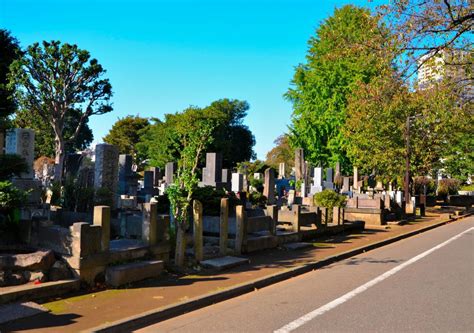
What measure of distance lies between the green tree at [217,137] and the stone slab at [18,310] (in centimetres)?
3048

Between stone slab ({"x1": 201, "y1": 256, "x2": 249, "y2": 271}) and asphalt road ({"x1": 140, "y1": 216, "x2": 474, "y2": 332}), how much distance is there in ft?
4.14

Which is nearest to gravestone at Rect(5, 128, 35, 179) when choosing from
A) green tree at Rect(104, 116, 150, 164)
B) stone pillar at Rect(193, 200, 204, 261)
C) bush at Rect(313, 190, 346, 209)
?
bush at Rect(313, 190, 346, 209)

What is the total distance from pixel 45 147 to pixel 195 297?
58.8m

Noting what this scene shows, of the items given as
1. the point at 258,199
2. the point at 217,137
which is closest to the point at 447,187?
the point at 217,137

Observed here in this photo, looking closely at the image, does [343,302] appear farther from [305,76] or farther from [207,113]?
[207,113]

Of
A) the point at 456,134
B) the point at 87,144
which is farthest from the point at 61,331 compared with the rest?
the point at 87,144

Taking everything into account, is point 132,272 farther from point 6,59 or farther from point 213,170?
point 6,59

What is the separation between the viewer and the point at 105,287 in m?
7.36

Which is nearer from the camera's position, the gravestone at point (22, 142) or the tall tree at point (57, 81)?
the gravestone at point (22, 142)

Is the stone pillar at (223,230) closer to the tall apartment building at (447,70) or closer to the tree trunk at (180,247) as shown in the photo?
the tree trunk at (180,247)

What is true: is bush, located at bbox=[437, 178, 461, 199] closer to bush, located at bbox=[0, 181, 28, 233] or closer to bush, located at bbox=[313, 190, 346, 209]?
bush, located at bbox=[313, 190, 346, 209]

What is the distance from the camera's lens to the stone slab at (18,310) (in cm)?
556

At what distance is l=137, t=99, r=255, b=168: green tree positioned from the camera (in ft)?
163

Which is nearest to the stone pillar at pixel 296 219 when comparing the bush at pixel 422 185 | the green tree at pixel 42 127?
the bush at pixel 422 185
